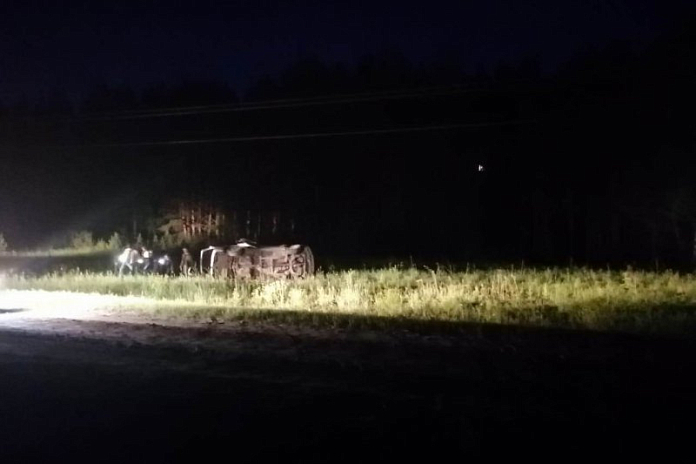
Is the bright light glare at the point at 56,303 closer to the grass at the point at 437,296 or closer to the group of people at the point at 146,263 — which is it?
the grass at the point at 437,296

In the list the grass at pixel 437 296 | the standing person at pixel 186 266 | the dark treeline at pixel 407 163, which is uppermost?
the dark treeline at pixel 407 163

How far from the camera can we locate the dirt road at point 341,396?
8.66m

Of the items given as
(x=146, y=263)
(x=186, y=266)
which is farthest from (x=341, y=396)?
(x=146, y=263)

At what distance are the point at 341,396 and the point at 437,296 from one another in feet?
34.5

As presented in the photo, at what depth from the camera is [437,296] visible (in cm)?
2106

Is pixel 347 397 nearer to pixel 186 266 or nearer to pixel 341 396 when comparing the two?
pixel 341 396

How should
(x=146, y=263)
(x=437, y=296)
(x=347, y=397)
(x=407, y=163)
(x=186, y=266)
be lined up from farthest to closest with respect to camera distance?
(x=407, y=163) < (x=146, y=263) < (x=186, y=266) < (x=437, y=296) < (x=347, y=397)

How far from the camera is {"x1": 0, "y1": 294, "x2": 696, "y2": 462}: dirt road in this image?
8.66 m

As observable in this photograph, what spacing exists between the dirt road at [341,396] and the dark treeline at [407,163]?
10877 mm

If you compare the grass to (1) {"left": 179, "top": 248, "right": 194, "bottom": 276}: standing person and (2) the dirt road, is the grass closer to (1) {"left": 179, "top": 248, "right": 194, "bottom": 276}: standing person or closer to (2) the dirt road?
(1) {"left": 179, "top": 248, "right": 194, "bottom": 276}: standing person

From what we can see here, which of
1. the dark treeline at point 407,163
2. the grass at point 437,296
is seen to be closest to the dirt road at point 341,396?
the grass at point 437,296

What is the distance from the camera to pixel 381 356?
44.4 ft

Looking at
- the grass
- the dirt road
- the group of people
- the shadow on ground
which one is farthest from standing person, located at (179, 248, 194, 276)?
the shadow on ground

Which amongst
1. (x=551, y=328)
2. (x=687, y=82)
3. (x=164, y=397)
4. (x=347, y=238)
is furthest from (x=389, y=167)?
(x=164, y=397)
